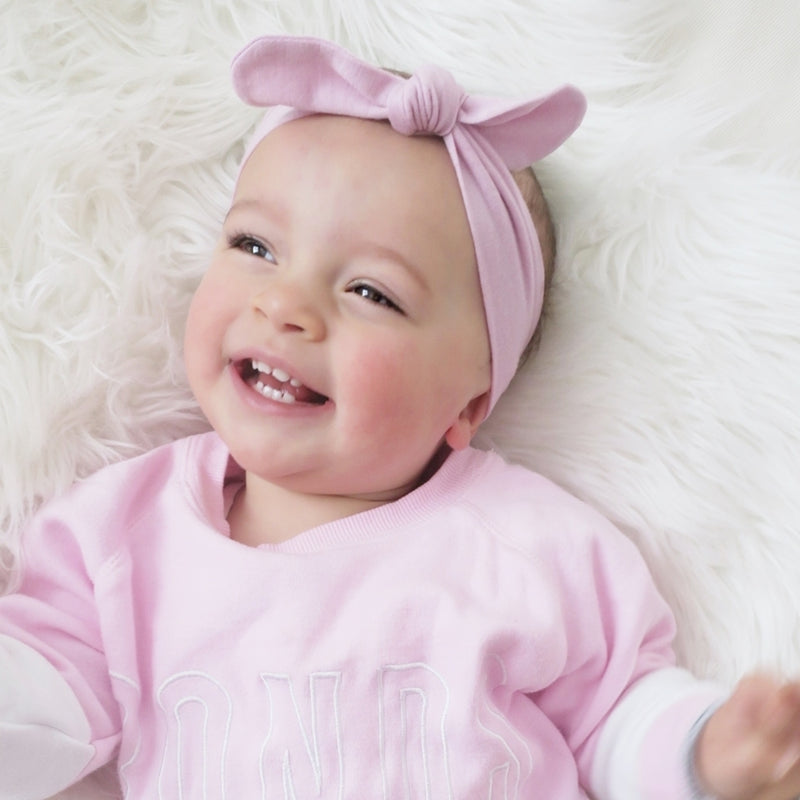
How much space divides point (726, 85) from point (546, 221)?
28 cm

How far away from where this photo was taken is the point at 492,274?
1.32 meters

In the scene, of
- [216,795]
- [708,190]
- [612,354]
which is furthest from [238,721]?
[708,190]

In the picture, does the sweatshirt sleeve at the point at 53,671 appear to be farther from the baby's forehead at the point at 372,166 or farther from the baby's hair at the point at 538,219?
the baby's hair at the point at 538,219

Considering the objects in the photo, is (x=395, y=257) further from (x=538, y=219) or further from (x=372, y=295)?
(x=538, y=219)

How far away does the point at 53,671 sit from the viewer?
124 cm

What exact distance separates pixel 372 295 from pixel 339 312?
0.05m

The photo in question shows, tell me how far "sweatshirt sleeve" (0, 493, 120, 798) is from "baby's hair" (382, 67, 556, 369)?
61cm

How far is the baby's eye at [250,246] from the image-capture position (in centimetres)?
132

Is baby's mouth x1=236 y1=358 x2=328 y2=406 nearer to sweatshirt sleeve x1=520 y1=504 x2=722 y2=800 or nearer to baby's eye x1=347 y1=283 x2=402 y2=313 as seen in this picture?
baby's eye x1=347 y1=283 x2=402 y2=313

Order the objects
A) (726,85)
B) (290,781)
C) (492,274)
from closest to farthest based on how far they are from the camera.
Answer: (290,781), (492,274), (726,85)

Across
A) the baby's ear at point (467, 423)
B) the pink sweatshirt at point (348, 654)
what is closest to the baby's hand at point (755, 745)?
the pink sweatshirt at point (348, 654)

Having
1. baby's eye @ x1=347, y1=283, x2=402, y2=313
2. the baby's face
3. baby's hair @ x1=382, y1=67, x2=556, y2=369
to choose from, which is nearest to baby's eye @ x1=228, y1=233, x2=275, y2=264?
the baby's face

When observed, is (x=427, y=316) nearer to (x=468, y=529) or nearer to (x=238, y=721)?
(x=468, y=529)

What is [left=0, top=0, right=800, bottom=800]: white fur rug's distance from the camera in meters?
1.36
